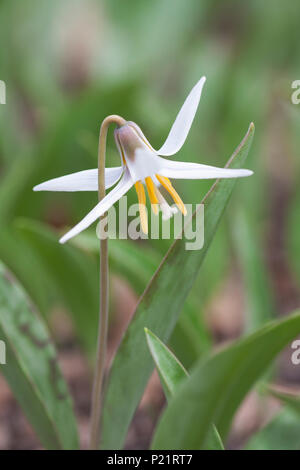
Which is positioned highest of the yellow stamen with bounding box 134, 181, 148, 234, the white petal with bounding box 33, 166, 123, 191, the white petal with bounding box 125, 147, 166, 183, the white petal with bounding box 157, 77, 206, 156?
the white petal with bounding box 157, 77, 206, 156

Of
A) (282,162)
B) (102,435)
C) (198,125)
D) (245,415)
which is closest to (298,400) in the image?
(102,435)

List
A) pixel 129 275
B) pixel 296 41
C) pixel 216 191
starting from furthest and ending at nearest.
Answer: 1. pixel 296 41
2. pixel 129 275
3. pixel 216 191

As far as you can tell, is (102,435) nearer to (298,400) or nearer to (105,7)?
(298,400)

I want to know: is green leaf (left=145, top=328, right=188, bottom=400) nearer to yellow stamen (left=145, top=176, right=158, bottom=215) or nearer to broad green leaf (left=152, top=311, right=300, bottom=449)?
broad green leaf (left=152, top=311, right=300, bottom=449)

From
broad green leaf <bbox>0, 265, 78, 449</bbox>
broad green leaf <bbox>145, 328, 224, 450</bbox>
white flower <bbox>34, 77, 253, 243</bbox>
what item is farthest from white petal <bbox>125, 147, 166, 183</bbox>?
broad green leaf <bbox>0, 265, 78, 449</bbox>

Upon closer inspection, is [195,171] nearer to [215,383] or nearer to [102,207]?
[102,207]

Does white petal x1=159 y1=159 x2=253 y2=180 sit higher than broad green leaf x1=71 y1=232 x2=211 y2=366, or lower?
higher
